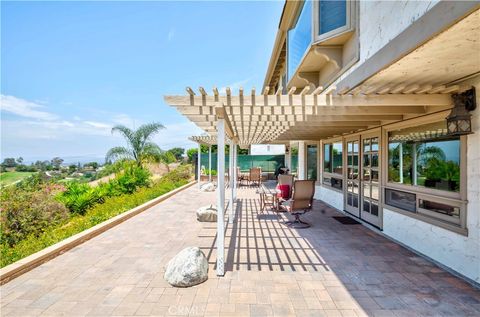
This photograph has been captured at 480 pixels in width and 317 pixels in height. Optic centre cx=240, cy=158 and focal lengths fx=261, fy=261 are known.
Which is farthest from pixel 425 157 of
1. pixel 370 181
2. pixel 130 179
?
pixel 130 179

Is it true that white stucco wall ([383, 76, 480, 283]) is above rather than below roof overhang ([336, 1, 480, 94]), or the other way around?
below

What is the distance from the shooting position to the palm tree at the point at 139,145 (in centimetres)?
1627

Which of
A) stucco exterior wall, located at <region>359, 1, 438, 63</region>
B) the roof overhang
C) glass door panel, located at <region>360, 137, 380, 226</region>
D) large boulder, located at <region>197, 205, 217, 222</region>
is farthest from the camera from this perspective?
large boulder, located at <region>197, 205, 217, 222</region>

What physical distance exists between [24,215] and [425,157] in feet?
27.6

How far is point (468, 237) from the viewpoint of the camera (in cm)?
345

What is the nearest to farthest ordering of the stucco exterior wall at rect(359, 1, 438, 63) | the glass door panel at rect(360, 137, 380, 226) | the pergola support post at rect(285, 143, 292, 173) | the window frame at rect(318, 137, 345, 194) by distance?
the stucco exterior wall at rect(359, 1, 438, 63) → the glass door panel at rect(360, 137, 380, 226) → the window frame at rect(318, 137, 345, 194) → the pergola support post at rect(285, 143, 292, 173)

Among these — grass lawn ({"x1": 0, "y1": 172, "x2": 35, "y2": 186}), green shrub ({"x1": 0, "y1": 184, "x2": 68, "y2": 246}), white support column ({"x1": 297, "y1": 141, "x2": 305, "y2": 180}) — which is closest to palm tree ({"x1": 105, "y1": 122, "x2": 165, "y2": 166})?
grass lawn ({"x1": 0, "y1": 172, "x2": 35, "y2": 186})

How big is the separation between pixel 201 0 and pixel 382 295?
28.9 ft

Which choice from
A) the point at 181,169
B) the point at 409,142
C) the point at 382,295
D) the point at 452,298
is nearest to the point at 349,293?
the point at 382,295

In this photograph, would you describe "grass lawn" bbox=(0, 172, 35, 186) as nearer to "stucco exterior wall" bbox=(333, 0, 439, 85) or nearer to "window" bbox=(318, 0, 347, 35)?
"window" bbox=(318, 0, 347, 35)

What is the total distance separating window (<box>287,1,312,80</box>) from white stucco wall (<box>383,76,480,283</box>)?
4561 mm

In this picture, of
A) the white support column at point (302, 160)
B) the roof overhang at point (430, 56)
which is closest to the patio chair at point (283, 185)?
the white support column at point (302, 160)

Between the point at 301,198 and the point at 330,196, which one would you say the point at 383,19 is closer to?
the point at 301,198

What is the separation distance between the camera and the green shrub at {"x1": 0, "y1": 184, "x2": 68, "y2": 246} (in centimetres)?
572
